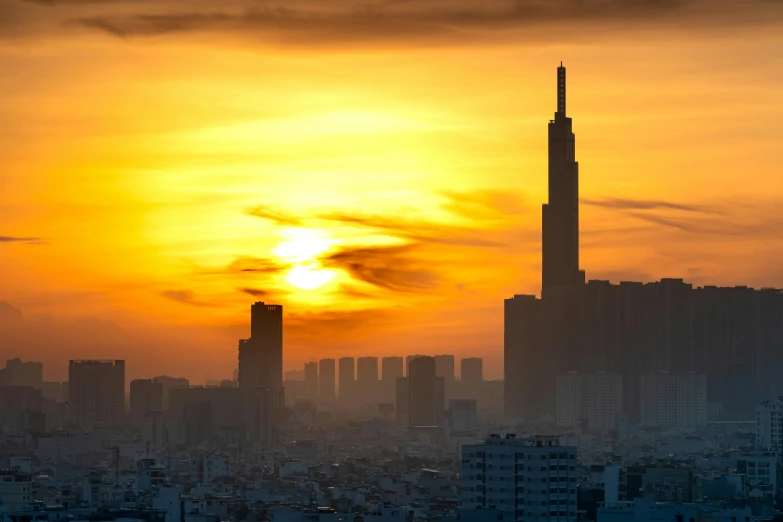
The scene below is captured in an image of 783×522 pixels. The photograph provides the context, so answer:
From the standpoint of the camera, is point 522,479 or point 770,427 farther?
point 770,427

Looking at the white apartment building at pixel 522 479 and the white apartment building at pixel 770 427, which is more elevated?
the white apartment building at pixel 770 427

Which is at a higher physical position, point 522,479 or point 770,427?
point 770,427

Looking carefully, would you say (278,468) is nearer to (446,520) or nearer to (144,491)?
(144,491)

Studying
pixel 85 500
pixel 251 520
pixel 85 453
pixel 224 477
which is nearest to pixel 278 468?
pixel 224 477

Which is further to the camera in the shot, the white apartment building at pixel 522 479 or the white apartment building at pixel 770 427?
the white apartment building at pixel 770 427
